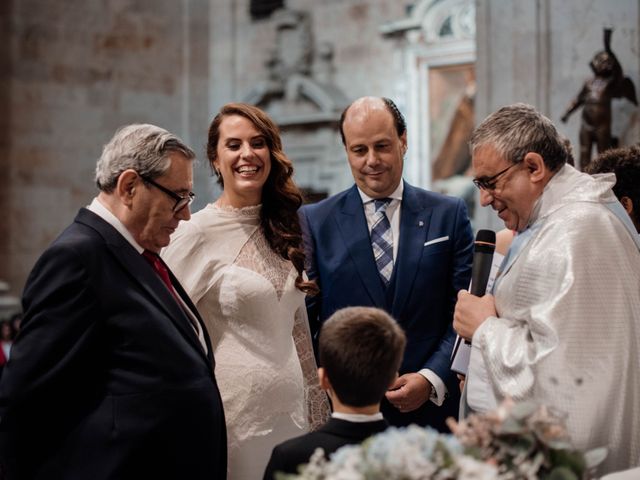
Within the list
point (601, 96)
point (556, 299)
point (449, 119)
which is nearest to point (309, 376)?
point (556, 299)

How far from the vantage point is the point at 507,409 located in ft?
5.67

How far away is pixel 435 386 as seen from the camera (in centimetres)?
328

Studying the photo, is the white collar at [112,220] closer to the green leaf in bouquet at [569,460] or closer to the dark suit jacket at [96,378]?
the dark suit jacket at [96,378]

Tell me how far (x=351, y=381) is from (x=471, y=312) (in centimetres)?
72

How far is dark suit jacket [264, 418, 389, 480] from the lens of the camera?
1984 millimetres

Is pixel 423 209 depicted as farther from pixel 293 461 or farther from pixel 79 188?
pixel 79 188

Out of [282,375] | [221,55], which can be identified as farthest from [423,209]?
[221,55]

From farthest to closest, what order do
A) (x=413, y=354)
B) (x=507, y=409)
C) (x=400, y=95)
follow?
1. (x=400, y=95)
2. (x=413, y=354)
3. (x=507, y=409)

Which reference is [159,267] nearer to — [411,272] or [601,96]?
[411,272]

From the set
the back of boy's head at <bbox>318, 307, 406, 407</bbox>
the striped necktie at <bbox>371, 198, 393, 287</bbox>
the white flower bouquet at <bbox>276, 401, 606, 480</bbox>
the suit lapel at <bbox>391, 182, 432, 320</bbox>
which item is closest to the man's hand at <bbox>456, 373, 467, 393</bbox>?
the suit lapel at <bbox>391, 182, 432, 320</bbox>

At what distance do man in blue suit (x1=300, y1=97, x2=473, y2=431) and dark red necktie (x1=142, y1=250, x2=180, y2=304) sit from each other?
0.79 metres

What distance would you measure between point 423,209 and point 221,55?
9.02 meters

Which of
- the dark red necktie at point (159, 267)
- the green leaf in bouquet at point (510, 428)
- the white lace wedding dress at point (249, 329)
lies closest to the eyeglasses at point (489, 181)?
the white lace wedding dress at point (249, 329)

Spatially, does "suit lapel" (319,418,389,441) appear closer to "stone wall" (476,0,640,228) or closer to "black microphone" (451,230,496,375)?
"black microphone" (451,230,496,375)
